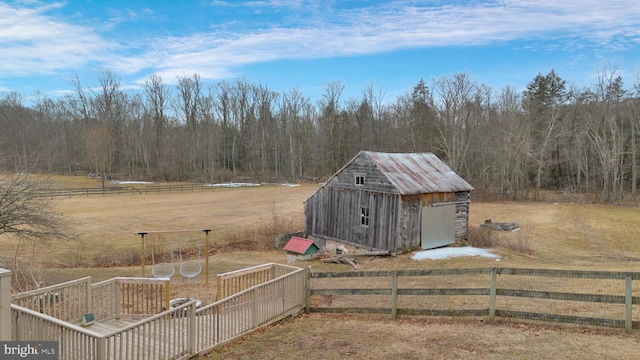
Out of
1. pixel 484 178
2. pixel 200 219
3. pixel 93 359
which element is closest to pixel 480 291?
pixel 93 359

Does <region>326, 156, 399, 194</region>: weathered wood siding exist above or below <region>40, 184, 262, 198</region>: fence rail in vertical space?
above

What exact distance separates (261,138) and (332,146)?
13.3m

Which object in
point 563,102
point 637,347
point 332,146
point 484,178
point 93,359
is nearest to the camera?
point 93,359

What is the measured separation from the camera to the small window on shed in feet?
69.8

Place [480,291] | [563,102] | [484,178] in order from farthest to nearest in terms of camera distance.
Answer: [563,102], [484,178], [480,291]

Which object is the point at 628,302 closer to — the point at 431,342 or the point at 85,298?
the point at 431,342

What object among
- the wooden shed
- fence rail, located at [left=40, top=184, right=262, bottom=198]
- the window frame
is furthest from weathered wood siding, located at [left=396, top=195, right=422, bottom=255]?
fence rail, located at [left=40, top=184, right=262, bottom=198]

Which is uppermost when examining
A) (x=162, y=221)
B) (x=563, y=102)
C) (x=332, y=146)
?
(x=563, y=102)

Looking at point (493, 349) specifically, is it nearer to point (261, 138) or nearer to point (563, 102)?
point (563, 102)

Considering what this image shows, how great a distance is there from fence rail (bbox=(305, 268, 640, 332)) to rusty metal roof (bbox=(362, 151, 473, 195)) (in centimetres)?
631

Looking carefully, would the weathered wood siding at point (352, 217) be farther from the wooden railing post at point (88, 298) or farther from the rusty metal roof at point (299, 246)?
the wooden railing post at point (88, 298)

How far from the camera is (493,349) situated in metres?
6.76

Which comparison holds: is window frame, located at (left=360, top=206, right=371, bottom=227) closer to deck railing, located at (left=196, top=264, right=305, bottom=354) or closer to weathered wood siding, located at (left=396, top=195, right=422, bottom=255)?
weathered wood siding, located at (left=396, top=195, right=422, bottom=255)

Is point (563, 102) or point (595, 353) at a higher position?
point (563, 102)
